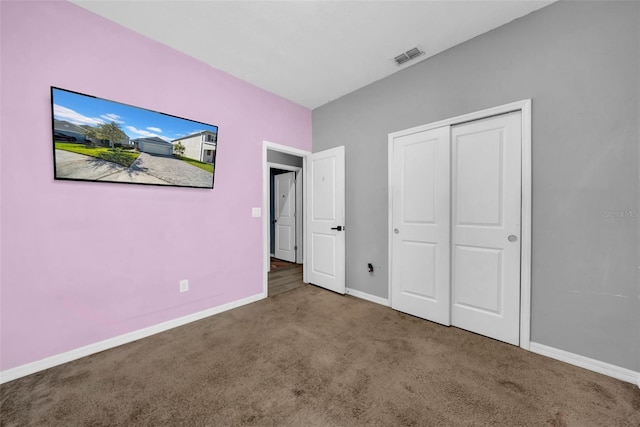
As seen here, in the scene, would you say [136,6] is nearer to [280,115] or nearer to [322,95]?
[280,115]

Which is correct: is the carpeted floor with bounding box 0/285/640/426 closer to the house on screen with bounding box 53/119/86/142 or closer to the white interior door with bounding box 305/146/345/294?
the white interior door with bounding box 305/146/345/294

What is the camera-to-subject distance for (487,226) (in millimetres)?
2271

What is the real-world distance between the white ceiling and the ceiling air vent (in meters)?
0.06

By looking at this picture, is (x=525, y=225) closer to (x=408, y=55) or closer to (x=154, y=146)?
(x=408, y=55)

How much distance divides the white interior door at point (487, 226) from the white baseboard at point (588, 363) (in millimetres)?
171

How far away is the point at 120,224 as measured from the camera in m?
2.19

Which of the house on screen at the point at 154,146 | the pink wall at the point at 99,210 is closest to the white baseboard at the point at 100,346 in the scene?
the pink wall at the point at 99,210

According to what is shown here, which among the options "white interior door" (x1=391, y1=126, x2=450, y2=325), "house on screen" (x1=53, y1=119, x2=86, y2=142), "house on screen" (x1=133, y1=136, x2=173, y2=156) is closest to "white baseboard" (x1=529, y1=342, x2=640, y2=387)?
"white interior door" (x1=391, y1=126, x2=450, y2=325)

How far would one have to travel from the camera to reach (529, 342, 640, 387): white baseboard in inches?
65.6

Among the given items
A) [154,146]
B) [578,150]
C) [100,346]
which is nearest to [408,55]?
[578,150]

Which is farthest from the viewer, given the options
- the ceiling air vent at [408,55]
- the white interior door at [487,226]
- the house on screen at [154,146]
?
the ceiling air vent at [408,55]

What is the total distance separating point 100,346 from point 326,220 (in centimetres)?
270

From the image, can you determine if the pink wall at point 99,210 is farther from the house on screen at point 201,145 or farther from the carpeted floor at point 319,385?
the carpeted floor at point 319,385

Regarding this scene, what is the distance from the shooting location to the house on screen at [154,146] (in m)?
2.24
